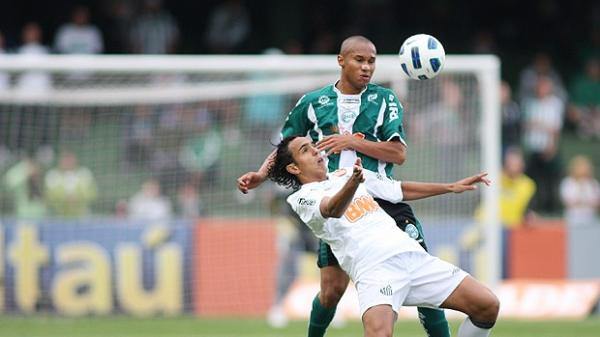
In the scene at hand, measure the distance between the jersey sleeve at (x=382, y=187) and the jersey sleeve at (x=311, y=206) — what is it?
0.72 m

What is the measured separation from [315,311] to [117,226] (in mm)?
7252

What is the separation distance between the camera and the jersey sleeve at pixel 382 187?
8516 millimetres

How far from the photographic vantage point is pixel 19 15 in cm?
2256

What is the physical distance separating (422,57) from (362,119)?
562mm

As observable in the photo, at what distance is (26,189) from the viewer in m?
15.7

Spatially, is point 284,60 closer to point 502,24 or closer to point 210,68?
point 210,68

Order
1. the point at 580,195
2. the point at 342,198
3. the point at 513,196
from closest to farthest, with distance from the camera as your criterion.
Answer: the point at 342,198 → the point at 513,196 → the point at 580,195

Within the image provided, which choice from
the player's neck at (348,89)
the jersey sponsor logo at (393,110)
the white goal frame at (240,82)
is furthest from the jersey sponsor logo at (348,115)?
the white goal frame at (240,82)

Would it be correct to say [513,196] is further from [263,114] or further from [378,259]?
[378,259]

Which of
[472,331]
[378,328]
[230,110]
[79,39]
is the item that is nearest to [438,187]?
[472,331]

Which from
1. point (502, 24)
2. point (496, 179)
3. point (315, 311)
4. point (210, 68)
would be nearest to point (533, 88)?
point (502, 24)

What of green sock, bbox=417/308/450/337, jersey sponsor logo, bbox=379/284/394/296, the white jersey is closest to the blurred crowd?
green sock, bbox=417/308/450/337

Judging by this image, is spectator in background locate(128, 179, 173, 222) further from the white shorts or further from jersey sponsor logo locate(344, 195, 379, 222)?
the white shorts

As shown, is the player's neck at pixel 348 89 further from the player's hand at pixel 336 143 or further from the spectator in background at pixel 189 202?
the spectator in background at pixel 189 202
